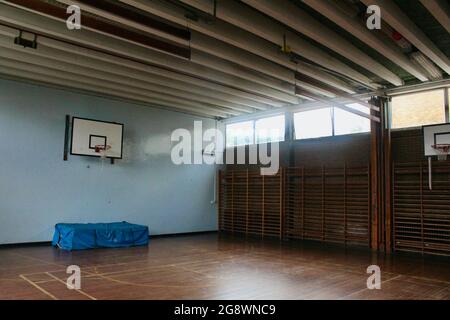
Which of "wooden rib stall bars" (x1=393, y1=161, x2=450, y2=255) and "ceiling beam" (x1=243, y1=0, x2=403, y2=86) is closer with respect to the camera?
"ceiling beam" (x1=243, y1=0, x2=403, y2=86)

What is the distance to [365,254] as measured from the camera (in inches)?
298

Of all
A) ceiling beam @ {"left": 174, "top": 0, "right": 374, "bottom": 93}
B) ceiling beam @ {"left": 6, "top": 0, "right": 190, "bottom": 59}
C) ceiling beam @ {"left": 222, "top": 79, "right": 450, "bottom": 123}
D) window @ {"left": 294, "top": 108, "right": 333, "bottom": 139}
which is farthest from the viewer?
window @ {"left": 294, "top": 108, "right": 333, "bottom": 139}

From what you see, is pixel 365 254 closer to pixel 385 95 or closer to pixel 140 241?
pixel 385 95

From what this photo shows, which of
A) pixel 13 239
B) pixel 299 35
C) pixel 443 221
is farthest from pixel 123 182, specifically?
pixel 443 221

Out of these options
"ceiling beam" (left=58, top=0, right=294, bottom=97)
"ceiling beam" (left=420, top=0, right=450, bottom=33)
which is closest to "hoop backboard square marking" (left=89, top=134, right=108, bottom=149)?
"ceiling beam" (left=58, top=0, right=294, bottom=97)

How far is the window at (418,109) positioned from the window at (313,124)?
1.59 metres

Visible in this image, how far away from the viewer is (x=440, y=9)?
4.77m

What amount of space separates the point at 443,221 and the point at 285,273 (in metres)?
3.77

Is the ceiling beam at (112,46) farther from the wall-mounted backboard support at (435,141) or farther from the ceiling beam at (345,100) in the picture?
the wall-mounted backboard support at (435,141)

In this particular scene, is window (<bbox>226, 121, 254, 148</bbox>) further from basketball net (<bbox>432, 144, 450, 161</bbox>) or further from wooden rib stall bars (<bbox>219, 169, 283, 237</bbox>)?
basketball net (<bbox>432, 144, 450, 161</bbox>)

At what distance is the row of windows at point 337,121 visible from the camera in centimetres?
775

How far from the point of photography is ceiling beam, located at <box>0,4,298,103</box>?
536cm

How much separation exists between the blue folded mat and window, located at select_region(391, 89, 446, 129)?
627cm

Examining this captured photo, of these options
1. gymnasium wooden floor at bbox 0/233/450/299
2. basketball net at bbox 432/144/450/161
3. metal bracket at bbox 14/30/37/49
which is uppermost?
metal bracket at bbox 14/30/37/49
